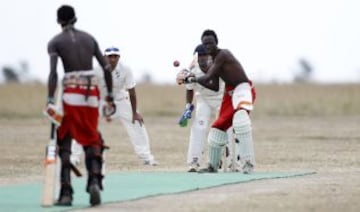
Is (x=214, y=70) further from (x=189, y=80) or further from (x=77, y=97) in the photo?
(x=77, y=97)

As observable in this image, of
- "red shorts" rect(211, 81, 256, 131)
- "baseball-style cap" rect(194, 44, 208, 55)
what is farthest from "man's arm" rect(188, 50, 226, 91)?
"baseball-style cap" rect(194, 44, 208, 55)

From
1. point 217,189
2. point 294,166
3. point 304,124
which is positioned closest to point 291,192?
point 217,189

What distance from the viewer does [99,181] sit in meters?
17.2

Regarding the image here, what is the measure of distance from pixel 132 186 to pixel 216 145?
8.92 ft

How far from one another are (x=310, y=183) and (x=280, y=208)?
10.7 feet

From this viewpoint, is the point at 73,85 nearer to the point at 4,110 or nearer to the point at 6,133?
the point at 6,133

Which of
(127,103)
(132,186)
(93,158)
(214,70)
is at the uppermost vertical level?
(214,70)

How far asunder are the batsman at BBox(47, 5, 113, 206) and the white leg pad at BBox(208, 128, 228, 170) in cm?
480

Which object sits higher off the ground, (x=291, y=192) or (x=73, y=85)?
(x=73, y=85)

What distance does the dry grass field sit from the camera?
1772cm

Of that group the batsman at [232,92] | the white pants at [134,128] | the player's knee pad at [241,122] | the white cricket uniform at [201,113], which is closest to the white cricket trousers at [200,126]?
the white cricket uniform at [201,113]

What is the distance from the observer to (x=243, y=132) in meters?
21.4

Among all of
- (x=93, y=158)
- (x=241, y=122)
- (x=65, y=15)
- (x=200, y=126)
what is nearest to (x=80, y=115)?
(x=93, y=158)

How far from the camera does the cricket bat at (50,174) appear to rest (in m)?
17.0
